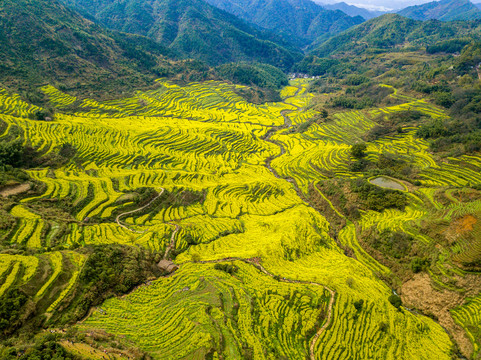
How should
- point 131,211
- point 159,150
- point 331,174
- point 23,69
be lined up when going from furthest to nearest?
1. point 23,69
2. point 159,150
3. point 331,174
4. point 131,211

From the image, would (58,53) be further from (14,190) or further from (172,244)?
(172,244)

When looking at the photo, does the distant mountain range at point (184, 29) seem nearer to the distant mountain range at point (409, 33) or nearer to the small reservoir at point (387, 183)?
the distant mountain range at point (409, 33)

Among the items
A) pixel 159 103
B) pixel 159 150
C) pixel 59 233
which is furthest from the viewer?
pixel 159 103

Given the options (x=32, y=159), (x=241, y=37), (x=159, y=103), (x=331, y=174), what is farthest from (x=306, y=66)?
(x=32, y=159)

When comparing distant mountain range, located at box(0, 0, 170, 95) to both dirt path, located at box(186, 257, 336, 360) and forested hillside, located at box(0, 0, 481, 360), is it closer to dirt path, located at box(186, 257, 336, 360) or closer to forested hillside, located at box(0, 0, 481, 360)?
forested hillside, located at box(0, 0, 481, 360)

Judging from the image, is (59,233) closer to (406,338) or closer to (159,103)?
(406,338)

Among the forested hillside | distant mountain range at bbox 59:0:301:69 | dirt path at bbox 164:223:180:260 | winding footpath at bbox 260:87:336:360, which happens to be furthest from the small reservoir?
distant mountain range at bbox 59:0:301:69

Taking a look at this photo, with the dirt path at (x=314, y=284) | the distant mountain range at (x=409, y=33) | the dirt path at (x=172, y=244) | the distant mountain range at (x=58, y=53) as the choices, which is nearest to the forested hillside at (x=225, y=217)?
the dirt path at (x=314, y=284)

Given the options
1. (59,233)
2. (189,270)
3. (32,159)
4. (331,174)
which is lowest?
(32,159)
